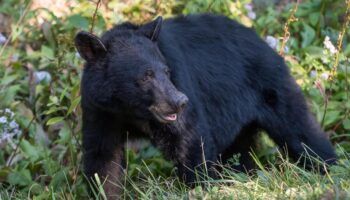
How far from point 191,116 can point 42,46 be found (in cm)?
340

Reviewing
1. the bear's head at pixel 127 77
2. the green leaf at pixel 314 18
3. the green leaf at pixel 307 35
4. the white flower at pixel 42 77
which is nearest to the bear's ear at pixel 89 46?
the bear's head at pixel 127 77

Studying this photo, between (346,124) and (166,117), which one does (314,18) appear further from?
(166,117)

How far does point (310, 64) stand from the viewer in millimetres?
8555

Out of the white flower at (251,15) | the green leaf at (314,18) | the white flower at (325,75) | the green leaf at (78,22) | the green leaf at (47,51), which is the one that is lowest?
the green leaf at (47,51)

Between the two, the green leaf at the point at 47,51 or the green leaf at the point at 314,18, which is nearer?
the green leaf at the point at 47,51

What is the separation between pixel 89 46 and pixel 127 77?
36 cm

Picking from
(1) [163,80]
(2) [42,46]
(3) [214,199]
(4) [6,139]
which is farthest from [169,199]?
(2) [42,46]

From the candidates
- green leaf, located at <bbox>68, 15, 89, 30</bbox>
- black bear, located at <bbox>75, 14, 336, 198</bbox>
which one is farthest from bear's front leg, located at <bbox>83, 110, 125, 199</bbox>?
green leaf, located at <bbox>68, 15, 89, 30</bbox>

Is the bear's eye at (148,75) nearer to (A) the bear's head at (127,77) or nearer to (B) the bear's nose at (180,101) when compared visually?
(A) the bear's head at (127,77)

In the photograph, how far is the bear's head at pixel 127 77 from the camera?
585cm

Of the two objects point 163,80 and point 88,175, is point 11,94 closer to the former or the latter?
point 88,175

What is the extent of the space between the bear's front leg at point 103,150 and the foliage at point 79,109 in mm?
172

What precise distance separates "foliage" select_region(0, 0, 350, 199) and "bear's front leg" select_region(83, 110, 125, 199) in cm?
17

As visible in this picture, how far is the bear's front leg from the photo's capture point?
20.4ft
